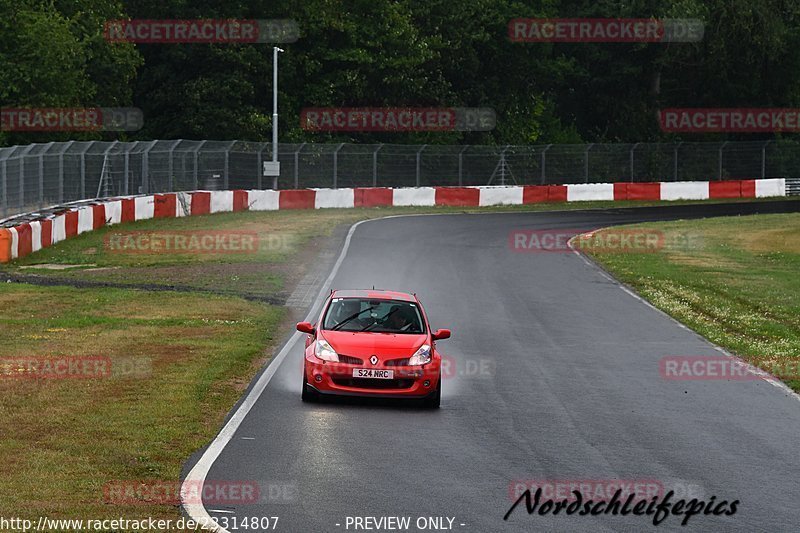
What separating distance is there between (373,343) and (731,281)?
1640 centimetres

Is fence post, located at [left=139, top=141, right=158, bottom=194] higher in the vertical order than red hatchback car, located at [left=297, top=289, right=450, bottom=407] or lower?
higher

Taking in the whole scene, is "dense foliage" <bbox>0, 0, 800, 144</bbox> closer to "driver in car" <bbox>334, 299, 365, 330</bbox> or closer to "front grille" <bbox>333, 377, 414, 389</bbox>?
"driver in car" <bbox>334, 299, 365, 330</bbox>

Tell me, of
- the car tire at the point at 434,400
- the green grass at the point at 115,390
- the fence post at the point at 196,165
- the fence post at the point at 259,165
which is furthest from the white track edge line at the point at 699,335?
the fence post at the point at 259,165

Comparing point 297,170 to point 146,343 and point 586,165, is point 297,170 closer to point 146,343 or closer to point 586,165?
point 586,165

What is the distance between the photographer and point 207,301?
24375 mm

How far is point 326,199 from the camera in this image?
5203cm

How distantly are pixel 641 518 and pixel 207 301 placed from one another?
15574mm

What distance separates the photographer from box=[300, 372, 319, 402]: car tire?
1475 centimetres

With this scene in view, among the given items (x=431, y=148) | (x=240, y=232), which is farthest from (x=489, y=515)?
(x=431, y=148)

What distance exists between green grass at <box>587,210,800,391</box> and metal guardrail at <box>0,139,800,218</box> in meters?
15.8

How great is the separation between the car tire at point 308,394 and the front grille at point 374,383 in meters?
0.31

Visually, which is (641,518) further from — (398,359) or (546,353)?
(546,353)

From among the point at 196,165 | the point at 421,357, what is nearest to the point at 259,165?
the point at 196,165

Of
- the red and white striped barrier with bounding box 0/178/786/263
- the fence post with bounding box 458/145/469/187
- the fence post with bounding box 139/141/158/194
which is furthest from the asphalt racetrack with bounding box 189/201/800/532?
the fence post with bounding box 458/145/469/187
